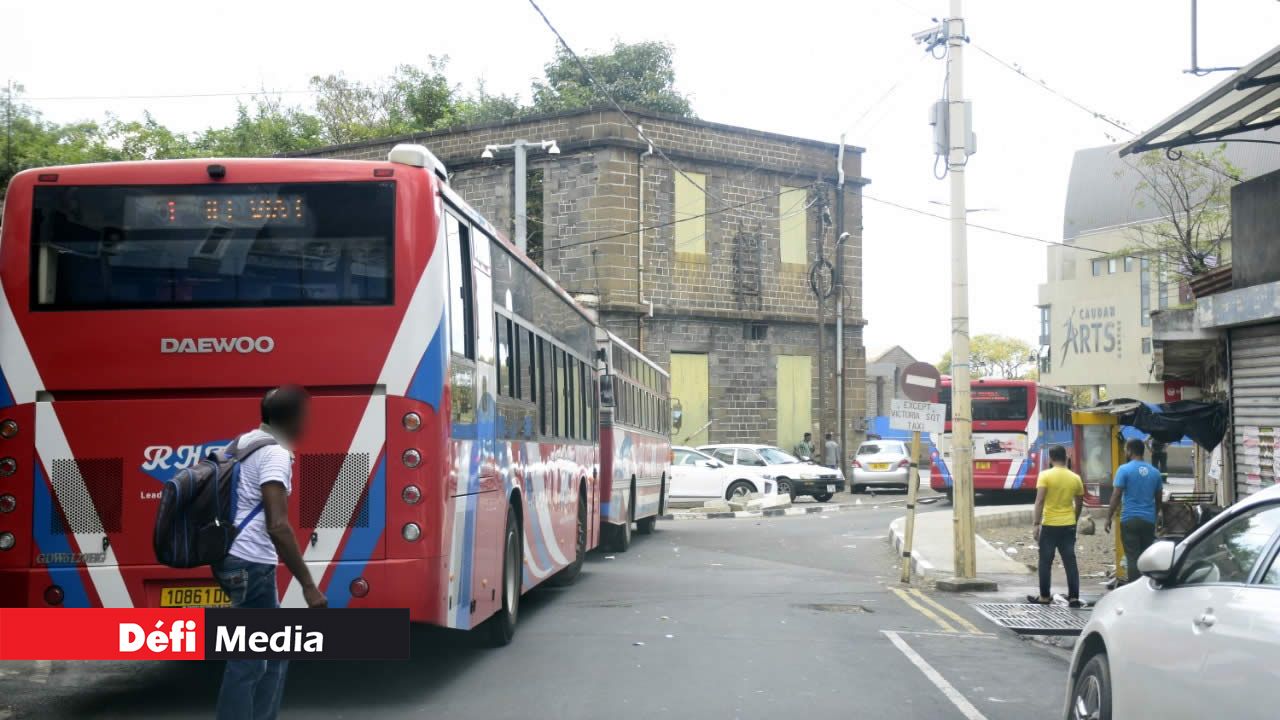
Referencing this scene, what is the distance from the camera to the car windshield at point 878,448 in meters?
38.5

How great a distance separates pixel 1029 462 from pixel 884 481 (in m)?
5.85

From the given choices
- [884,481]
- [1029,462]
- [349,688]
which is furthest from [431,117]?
[349,688]

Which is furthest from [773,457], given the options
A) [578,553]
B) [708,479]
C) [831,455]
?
[578,553]

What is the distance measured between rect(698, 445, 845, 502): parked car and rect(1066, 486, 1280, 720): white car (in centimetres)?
2651

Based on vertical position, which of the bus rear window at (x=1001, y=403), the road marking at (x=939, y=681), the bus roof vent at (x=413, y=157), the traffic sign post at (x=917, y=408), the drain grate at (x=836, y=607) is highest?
the bus roof vent at (x=413, y=157)

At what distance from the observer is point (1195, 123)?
496 inches

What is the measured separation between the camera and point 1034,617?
1304 cm

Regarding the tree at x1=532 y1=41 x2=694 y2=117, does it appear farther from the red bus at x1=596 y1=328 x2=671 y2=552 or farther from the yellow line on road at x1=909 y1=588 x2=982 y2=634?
the yellow line on road at x1=909 y1=588 x2=982 y2=634

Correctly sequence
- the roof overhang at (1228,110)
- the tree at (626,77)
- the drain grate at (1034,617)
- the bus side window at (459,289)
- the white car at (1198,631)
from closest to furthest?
the white car at (1198,631), the bus side window at (459,289), the roof overhang at (1228,110), the drain grate at (1034,617), the tree at (626,77)

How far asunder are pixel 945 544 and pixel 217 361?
624 inches

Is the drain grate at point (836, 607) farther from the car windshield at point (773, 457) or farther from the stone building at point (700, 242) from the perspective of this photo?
the stone building at point (700, 242)

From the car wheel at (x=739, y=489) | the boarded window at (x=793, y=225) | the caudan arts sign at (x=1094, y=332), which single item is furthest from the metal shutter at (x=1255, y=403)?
the caudan arts sign at (x=1094, y=332)

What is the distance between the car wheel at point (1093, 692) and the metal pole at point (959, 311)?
30.4 feet

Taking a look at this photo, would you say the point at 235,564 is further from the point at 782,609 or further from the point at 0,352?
the point at 782,609
